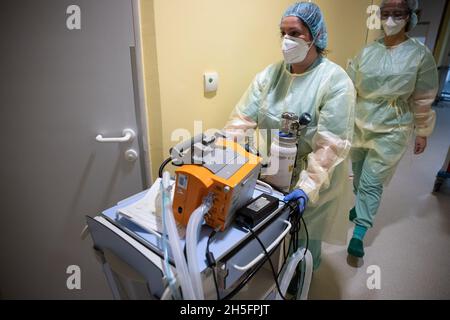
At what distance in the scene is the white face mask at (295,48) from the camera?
1118mm

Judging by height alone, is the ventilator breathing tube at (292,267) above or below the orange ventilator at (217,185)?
below

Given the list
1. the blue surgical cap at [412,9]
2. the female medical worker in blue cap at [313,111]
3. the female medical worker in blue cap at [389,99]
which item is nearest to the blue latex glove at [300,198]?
the female medical worker in blue cap at [313,111]

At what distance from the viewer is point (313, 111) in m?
1.13

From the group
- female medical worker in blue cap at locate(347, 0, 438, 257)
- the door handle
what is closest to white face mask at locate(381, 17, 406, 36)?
female medical worker in blue cap at locate(347, 0, 438, 257)

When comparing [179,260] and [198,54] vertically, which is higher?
[198,54]

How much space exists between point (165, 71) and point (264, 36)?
71 centimetres

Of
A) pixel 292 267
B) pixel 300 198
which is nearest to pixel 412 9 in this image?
pixel 300 198

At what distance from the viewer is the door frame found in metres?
0.99

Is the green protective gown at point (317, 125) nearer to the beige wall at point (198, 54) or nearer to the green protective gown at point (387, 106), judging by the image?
the beige wall at point (198, 54)

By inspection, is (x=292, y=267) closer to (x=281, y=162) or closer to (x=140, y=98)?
(x=281, y=162)

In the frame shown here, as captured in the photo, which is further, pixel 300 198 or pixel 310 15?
pixel 310 15

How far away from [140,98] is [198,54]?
1.24 ft

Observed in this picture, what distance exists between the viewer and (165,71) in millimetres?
1162

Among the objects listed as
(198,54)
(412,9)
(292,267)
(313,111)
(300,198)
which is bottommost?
(292,267)
